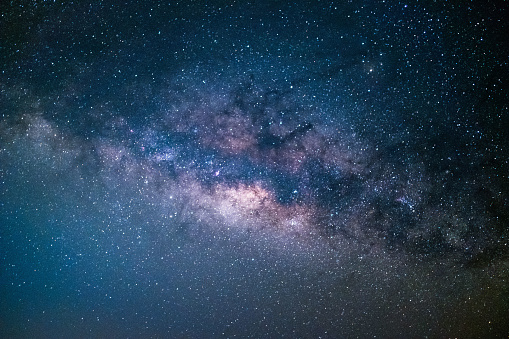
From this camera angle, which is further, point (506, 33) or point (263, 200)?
point (263, 200)

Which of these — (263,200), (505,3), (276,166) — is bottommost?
(263,200)

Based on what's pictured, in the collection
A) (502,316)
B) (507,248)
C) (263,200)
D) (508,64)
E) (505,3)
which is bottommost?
(502,316)

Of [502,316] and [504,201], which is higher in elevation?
[504,201]

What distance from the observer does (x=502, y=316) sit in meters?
4.13

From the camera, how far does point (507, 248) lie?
150 inches

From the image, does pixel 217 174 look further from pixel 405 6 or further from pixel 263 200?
pixel 405 6

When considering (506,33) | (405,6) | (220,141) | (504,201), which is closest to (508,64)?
(506,33)

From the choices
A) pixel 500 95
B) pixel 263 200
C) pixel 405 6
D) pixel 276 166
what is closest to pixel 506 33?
pixel 500 95

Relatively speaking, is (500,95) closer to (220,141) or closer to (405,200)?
(405,200)

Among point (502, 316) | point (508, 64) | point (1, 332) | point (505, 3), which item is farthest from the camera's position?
point (1, 332)

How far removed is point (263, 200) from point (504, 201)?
3.51 meters

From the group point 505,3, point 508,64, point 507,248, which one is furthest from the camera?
point 507,248

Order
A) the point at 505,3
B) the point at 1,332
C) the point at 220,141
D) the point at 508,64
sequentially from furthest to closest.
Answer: the point at 1,332, the point at 220,141, the point at 508,64, the point at 505,3

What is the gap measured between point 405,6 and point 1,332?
8597 mm
